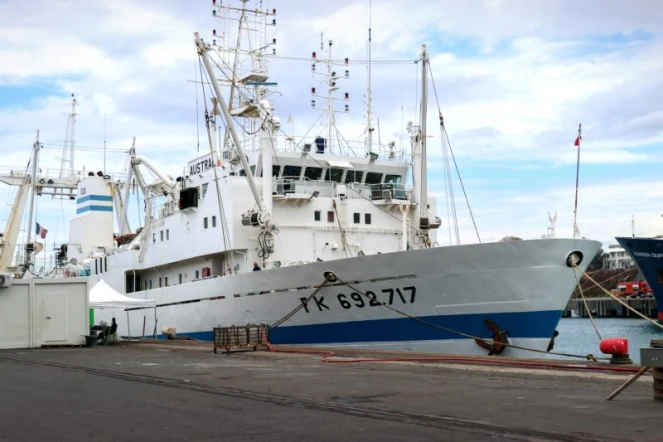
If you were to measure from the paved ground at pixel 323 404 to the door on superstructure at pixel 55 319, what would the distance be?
9.25m

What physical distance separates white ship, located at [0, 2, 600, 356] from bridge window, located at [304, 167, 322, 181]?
4 centimetres

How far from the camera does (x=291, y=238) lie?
25.2m

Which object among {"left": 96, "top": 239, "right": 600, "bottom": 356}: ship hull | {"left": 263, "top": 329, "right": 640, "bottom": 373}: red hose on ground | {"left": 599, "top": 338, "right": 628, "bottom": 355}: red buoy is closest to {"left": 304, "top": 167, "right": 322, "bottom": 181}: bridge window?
{"left": 96, "top": 239, "right": 600, "bottom": 356}: ship hull

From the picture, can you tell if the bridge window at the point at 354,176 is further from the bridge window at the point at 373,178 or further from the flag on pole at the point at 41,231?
the flag on pole at the point at 41,231

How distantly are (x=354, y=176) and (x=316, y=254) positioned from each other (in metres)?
3.41

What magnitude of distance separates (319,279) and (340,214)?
14.4ft

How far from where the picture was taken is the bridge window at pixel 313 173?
26312 mm

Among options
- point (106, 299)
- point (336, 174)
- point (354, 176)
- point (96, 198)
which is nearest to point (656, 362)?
point (336, 174)

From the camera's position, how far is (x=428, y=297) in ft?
64.8

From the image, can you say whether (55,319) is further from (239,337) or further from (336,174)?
(336,174)

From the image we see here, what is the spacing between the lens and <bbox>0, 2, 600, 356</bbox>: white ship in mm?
18953

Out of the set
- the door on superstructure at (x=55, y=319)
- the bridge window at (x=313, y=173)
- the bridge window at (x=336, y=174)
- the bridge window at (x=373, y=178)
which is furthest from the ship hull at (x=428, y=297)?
the bridge window at (x=373, y=178)

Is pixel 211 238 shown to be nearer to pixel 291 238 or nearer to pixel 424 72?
pixel 291 238

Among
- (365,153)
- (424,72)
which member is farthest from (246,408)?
(365,153)
